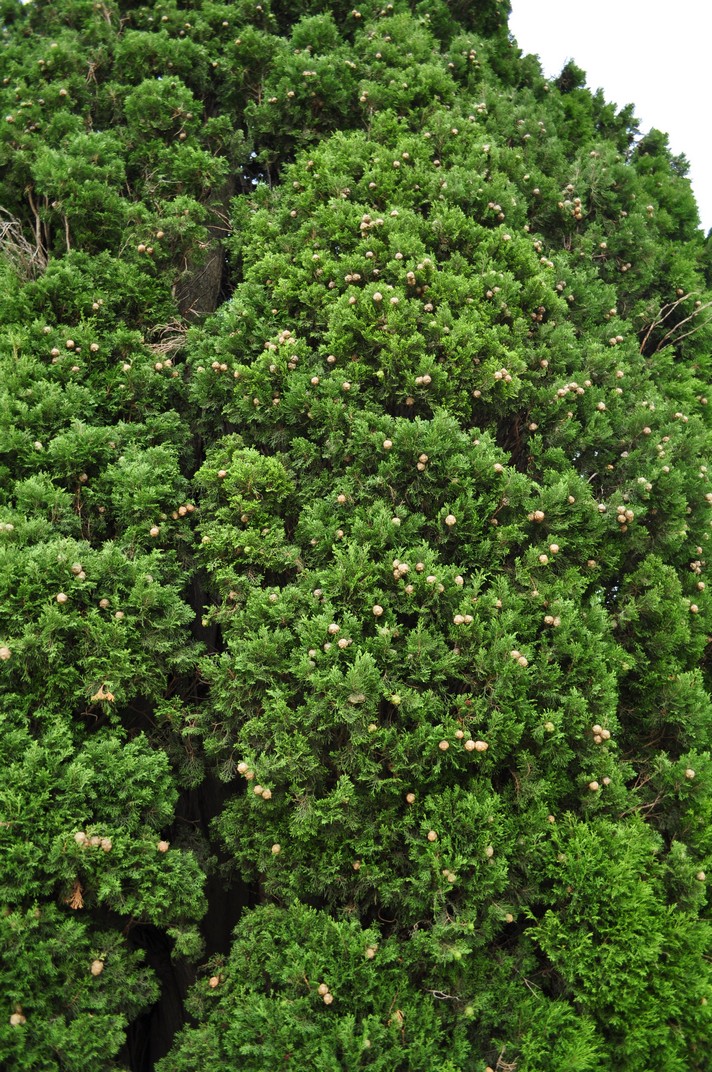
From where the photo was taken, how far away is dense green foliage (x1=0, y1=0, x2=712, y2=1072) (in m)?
2.59

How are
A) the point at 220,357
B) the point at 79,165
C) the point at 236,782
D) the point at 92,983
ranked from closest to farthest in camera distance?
1. the point at 92,983
2. the point at 236,782
3. the point at 220,357
4. the point at 79,165

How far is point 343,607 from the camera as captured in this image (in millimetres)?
3027

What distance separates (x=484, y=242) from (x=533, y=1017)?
3.81 m

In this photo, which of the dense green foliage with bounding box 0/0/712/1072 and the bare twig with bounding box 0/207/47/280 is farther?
the bare twig with bounding box 0/207/47/280

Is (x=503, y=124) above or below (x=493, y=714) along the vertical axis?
above

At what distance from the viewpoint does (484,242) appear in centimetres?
403

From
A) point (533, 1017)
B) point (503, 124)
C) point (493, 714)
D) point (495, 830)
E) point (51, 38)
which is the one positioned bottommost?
point (533, 1017)

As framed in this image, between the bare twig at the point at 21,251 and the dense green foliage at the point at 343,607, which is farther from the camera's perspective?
the bare twig at the point at 21,251

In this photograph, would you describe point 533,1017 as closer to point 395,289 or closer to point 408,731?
point 408,731

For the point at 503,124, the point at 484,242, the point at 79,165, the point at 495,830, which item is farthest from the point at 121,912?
the point at 503,124

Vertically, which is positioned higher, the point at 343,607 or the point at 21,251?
the point at 343,607

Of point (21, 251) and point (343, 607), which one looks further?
point (21, 251)

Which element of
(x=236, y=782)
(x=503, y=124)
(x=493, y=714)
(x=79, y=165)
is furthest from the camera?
(x=503, y=124)

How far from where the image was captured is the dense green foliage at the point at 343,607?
2586mm
